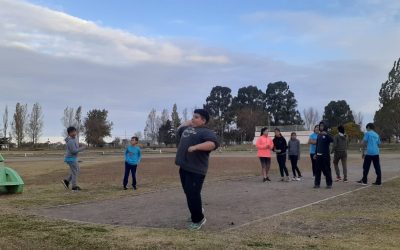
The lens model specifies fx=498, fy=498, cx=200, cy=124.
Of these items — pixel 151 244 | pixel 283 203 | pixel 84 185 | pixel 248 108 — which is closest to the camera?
pixel 151 244

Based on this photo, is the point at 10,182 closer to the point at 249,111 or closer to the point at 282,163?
the point at 282,163

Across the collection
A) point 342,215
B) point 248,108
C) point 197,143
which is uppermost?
point 248,108

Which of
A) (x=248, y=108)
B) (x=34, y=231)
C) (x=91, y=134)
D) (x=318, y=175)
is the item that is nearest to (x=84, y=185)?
(x=318, y=175)

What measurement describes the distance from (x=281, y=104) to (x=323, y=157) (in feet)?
370

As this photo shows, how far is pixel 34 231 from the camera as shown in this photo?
24.1 feet

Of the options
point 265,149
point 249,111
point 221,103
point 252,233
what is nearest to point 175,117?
point 221,103

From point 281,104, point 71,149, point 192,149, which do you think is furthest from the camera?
point 281,104

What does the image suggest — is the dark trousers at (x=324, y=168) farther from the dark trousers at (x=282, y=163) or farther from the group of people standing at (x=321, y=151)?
the dark trousers at (x=282, y=163)

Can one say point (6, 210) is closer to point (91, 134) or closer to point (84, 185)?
point (84, 185)

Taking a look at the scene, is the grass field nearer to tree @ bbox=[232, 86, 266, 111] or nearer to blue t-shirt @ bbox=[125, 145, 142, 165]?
blue t-shirt @ bbox=[125, 145, 142, 165]

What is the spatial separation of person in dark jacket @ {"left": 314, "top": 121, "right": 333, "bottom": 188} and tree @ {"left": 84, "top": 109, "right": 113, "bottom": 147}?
87322mm

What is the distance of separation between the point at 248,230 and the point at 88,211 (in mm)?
3719

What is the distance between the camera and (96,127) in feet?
324

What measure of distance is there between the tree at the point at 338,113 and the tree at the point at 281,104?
406 inches
